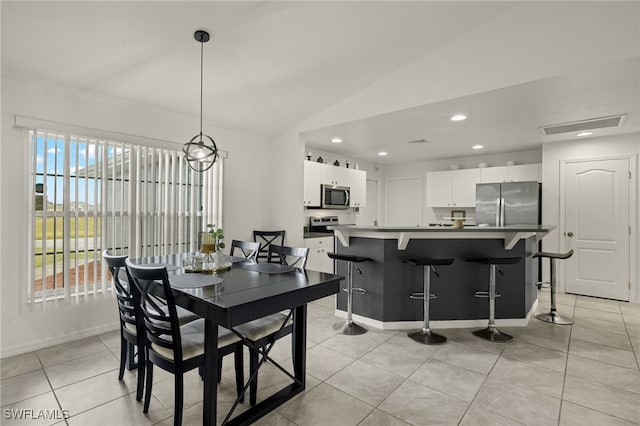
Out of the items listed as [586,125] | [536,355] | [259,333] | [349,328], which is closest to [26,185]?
[259,333]

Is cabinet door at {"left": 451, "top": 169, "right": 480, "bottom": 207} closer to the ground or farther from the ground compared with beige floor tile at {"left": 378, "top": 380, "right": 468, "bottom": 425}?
farther from the ground

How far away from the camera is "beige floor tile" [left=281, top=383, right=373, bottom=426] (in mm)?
1921

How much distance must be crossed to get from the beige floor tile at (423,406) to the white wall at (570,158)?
4.09 m

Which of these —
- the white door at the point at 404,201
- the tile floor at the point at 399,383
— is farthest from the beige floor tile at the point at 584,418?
the white door at the point at 404,201

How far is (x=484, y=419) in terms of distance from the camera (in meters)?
1.93

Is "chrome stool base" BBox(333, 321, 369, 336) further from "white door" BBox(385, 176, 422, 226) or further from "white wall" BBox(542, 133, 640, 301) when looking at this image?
"white door" BBox(385, 176, 422, 226)

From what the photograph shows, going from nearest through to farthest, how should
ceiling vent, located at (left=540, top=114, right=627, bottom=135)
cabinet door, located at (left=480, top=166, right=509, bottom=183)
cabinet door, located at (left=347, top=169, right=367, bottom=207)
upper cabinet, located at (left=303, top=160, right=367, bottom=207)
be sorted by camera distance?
ceiling vent, located at (left=540, top=114, right=627, bottom=135) → upper cabinet, located at (left=303, top=160, right=367, bottom=207) → cabinet door, located at (left=480, top=166, right=509, bottom=183) → cabinet door, located at (left=347, top=169, right=367, bottom=207)

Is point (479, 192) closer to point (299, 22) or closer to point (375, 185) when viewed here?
point (375, 185)

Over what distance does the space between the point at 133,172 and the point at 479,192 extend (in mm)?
5188

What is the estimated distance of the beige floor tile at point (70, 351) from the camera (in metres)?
2.71

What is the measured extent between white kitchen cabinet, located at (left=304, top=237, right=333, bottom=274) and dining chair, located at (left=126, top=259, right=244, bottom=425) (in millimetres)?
3075

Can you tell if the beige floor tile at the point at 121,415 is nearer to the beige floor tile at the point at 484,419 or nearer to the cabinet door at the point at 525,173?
the beige floor tile at the point at 484,419

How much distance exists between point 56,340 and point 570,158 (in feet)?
22.5

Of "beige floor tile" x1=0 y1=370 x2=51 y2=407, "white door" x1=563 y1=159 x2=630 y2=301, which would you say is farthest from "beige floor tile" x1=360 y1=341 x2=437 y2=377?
"white door" x1=563 y1=159 x2=630 y2=301
